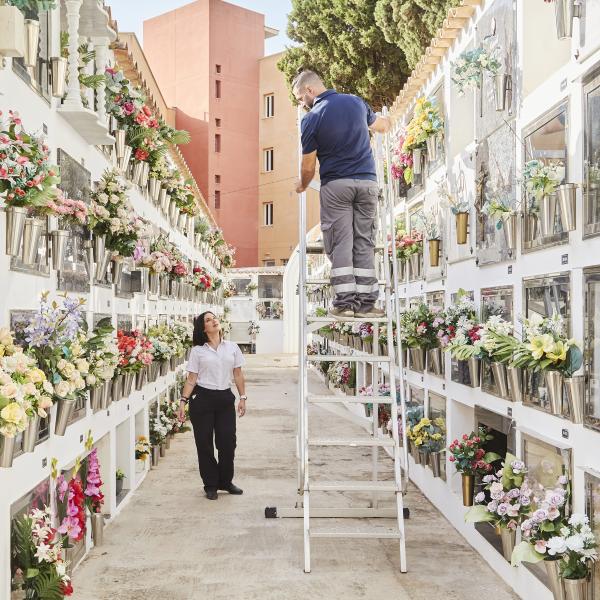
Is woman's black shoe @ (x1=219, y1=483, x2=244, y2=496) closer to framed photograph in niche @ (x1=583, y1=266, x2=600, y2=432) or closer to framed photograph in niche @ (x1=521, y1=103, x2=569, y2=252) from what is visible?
framed photograph in niche @ (x1=521, y1=103, x2=569, y2=252)

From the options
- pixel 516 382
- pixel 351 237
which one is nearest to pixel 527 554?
pixel 516 382

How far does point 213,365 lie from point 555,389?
4014 mm

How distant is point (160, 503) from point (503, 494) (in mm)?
3770

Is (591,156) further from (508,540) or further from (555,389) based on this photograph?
(508,540)

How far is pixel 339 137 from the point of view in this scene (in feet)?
19.6

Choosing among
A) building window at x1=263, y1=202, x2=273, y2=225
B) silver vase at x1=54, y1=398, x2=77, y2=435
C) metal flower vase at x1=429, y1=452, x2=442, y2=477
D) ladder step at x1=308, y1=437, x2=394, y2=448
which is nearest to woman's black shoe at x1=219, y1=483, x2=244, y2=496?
metal flower vase at x1=429, y1=452, x2=442, y2=477

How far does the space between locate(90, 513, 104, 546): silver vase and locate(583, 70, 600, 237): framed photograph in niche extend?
394cm

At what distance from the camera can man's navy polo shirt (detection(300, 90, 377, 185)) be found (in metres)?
5.98

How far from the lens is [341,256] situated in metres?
5.87

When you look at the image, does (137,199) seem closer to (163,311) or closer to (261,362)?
(163,311)

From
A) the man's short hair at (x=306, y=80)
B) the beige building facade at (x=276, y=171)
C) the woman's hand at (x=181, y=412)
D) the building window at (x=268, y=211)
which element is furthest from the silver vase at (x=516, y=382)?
the building window at (x=268, y=211)

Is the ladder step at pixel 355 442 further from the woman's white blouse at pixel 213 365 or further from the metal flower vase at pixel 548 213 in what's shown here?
the woman's white blouse at pixel 213 365

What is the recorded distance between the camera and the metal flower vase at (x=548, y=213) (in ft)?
14.5

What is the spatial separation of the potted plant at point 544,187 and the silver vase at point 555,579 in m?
1.71
